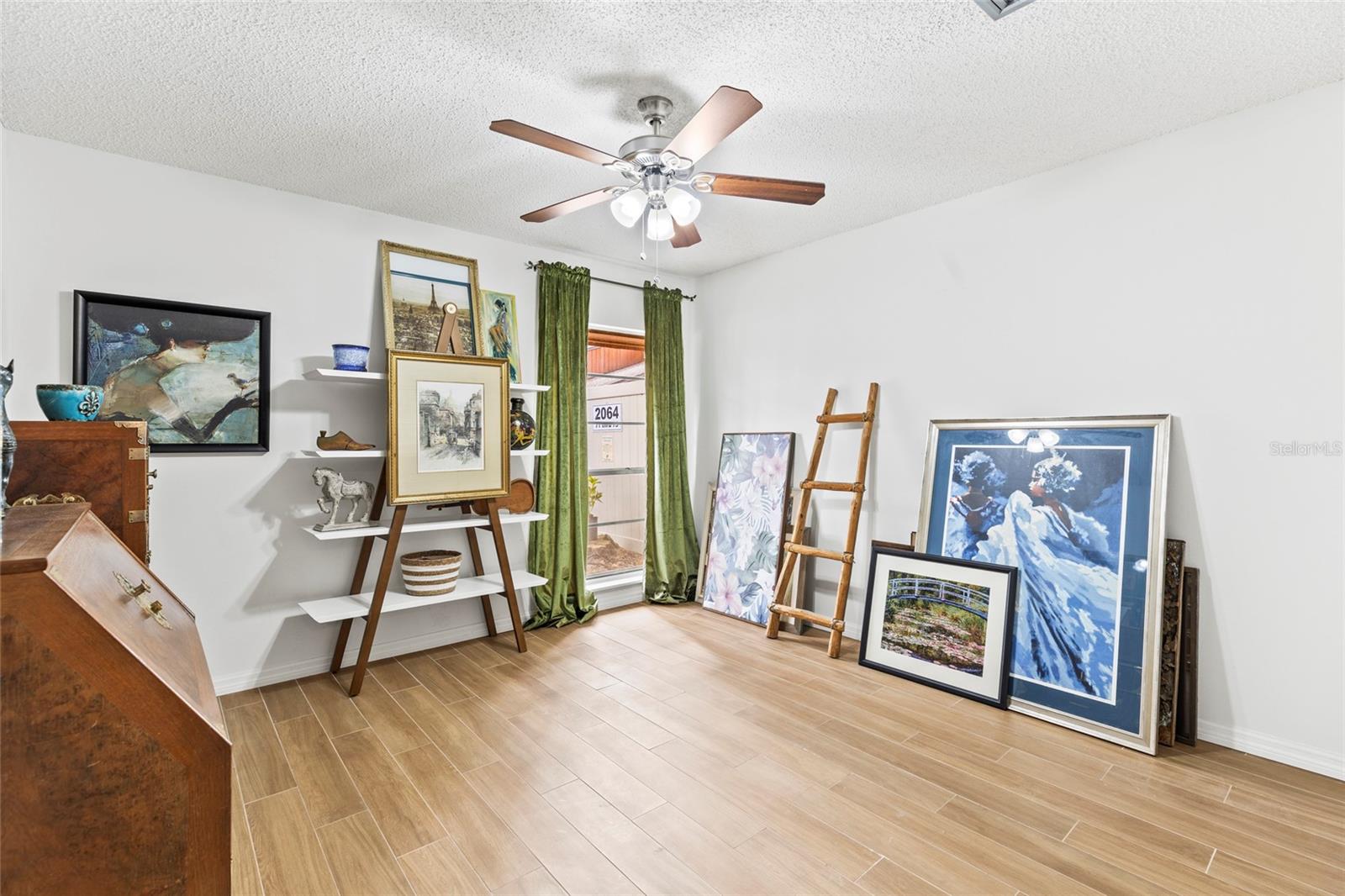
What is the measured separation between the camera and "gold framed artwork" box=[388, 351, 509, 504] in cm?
332

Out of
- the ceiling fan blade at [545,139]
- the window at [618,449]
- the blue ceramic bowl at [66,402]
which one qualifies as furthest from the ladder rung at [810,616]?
the blue ceramic bowl at [66,402]

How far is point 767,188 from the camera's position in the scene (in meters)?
2.43

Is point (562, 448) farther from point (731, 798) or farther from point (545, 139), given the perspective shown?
point (731, 798)

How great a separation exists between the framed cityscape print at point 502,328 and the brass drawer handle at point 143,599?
285 centimetres

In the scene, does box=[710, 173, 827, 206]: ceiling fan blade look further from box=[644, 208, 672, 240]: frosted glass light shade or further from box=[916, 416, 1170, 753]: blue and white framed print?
box=[916, 416, 1170, 753]: blue and white framed print

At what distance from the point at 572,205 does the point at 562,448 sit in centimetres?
202

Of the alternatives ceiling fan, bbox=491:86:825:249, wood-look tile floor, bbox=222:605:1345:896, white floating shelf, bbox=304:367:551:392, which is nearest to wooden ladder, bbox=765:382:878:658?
wood-look tile floor, bbox=222:605:1345:896

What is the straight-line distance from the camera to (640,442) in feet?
16.9

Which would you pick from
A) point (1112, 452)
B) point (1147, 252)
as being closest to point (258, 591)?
point (1112, 452)

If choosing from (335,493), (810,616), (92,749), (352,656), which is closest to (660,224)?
(335,493)

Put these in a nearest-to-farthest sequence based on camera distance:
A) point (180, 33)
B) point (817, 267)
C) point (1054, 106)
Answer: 1. point (180, 33)
2. point (1054, 106)
3. point (817, 267)

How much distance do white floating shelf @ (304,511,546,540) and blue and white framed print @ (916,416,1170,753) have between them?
99.8 inches

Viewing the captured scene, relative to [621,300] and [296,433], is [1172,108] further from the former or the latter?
[296,433]

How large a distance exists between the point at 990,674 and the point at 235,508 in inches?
154
